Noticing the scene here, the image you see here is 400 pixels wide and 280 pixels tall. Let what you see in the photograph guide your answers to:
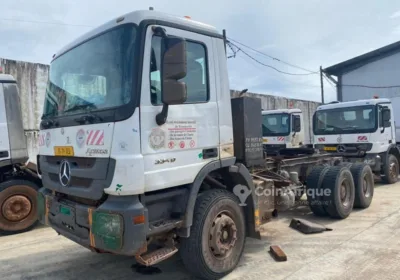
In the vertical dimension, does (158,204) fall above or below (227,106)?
below

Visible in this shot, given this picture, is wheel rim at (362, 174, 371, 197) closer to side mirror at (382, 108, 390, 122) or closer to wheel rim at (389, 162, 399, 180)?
side mirror at (382, 108, 390, 122)

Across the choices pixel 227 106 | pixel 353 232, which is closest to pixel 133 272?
pixel 227 106

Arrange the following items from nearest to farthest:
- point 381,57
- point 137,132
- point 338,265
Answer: point 137,132 < point 338,265 < point 381,57

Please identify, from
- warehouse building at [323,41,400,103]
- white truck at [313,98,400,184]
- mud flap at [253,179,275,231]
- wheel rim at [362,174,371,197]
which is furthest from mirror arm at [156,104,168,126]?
warehouse building at [323,41,400,103]

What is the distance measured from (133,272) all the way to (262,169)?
7.43ft

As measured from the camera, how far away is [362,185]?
271 inches

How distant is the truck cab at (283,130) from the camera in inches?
501

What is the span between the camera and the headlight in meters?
2.94

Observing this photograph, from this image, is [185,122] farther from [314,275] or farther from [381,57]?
[381,57]

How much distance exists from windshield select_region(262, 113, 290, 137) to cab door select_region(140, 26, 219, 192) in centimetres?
950

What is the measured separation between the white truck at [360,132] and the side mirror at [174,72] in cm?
720

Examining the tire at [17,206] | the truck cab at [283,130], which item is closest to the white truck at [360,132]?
the truck cab at [283,130]

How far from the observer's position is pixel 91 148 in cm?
321

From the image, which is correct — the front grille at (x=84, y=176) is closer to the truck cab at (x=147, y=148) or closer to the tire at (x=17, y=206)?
the truck cab at (x=147, y=148)
